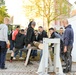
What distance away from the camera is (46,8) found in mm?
40844

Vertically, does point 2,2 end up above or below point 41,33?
above

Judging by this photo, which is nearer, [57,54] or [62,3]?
[57,54]

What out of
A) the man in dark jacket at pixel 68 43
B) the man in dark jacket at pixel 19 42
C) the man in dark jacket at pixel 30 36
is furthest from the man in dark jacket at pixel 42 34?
the man in dark jacket at pixel 68 43

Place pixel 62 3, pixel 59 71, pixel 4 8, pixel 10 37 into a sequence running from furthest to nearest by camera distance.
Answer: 1. pixel 4 8
2. pixel 62 3
3. pixel 10 37
4. pixel 59 71

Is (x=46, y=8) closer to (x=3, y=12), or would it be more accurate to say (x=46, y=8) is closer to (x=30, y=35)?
(x=3, y=12)

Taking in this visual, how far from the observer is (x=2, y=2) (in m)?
62.1

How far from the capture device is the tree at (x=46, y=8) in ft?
132

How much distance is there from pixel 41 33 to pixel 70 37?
3.60 metres

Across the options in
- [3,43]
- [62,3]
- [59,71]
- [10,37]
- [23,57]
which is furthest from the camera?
[62,3]

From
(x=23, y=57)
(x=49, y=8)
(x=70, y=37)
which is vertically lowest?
(x=23, y=57)

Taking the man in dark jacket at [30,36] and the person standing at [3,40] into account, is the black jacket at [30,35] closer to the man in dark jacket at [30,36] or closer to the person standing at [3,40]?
the man in dark jacket at [30,36]

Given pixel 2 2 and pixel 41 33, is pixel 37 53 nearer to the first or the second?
pixel 41 33

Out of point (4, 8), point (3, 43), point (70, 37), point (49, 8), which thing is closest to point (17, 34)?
point (3, 43)

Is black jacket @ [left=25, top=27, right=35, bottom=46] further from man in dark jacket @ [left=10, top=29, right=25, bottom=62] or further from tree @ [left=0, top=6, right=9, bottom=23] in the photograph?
tree @ [left=0, top=6, right=9, bottom=23]
